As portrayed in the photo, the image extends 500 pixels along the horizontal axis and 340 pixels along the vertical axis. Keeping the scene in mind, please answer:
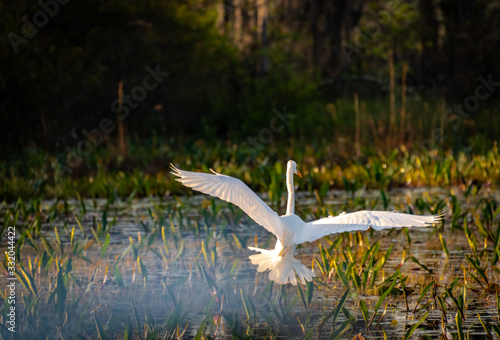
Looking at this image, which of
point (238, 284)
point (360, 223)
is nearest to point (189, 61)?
point (238, 284)

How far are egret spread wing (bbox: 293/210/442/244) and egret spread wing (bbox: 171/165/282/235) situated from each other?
212 millimetres

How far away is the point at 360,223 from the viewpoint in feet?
15.7

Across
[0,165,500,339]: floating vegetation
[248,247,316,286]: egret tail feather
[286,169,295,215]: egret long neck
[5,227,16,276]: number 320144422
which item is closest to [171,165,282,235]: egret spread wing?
[248,247,316,286]: egret tail feather

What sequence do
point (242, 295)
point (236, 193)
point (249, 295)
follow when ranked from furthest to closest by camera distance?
point (249, 295), point (236, 193), point (242, 295)

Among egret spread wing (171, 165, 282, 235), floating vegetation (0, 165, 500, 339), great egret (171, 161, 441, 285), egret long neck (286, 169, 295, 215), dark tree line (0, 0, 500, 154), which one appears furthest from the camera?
dark tree line (0, 0, 500, 154)

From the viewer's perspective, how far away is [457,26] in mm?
23125

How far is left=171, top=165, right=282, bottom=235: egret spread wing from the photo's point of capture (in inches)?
201

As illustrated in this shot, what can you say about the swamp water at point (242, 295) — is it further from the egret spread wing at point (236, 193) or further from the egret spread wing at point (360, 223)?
the egret spread wing at point (236, 193)

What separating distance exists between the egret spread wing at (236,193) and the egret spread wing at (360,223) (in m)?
0.21

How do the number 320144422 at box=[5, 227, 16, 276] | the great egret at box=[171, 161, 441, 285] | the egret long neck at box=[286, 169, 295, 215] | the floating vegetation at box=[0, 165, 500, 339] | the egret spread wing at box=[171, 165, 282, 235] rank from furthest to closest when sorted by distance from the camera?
the number 320144422 at box=[5, 227, 16, 276] < the egret long neck at box=[286, 169, 295, 215] < the egret spread wing at box=[171, 165, 282, 235] < the great egret at box=[171, 161, 441, 285] < the floating vegetation at box=[0, 165, 500, 339]

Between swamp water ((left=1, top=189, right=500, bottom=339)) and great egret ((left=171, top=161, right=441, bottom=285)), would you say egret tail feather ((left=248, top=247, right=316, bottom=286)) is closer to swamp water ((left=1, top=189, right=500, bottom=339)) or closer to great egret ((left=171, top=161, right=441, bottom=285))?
great egret ((left=171, top=161, right=441, bottom=285))

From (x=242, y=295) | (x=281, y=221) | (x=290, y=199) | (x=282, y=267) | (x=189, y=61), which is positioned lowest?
(x=242, y=295)

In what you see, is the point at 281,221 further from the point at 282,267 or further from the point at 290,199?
the point at 290,199

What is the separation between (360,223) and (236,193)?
33.5 inches
